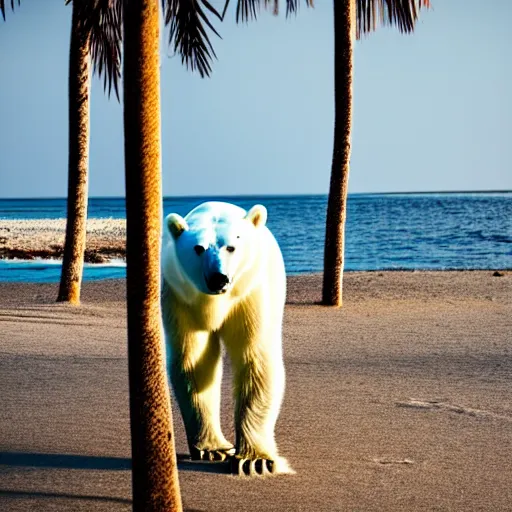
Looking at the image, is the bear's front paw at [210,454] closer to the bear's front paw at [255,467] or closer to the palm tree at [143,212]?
the bear's front paw at [255,467]

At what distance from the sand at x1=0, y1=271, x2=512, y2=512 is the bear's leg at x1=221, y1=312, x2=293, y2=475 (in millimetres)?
188

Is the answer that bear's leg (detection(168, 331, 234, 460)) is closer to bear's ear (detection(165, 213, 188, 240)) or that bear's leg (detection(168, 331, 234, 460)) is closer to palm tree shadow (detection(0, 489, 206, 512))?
bear's ear (detection(165, 213, 188, 240))

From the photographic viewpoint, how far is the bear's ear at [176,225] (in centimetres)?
560

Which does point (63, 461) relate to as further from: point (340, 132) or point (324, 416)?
point (340, 132)

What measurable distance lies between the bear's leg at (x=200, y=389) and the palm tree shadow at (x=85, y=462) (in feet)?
0.35

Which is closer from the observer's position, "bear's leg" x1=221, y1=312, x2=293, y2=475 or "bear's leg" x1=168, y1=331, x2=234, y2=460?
"bear's leg" x1=221, y1=312, x2=293, y2=475

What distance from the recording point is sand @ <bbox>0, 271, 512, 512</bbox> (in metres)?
5.46

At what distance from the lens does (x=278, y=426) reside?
7.04 metres

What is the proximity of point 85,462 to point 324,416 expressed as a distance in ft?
6.42

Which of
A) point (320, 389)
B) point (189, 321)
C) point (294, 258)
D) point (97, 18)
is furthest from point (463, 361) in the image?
point (294, 258)

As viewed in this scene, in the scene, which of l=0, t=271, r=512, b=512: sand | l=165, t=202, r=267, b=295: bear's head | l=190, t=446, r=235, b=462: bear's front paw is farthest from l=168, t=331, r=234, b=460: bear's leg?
l=165, t=202, r=267, b=295: bear's head

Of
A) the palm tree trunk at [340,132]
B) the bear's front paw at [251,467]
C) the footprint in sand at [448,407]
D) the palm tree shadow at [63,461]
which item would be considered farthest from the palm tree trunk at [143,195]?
the palm tree trunk at [340,132]

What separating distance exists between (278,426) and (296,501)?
1.70 metres

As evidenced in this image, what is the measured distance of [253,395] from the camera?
19.5ft
